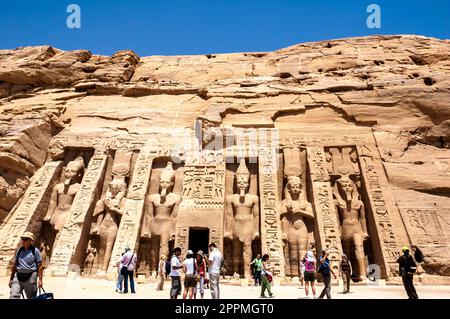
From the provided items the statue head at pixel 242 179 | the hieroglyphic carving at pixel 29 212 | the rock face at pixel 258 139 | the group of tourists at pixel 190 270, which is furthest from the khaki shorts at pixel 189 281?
the hieroglyphic carving at pixel 29 212

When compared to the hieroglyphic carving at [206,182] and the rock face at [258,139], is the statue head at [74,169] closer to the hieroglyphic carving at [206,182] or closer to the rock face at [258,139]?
the rock face at [258,139]

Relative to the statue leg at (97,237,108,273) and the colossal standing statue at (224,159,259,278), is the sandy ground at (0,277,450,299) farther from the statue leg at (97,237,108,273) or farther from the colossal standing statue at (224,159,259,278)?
the colossal standing statue at (224,159,259,278)

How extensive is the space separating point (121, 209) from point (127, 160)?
2.06m

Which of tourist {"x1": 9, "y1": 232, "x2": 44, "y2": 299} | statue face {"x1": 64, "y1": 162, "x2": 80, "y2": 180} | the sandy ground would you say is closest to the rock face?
statue face {"x1": 64, "y1": 162, "x2": 80, "y2": 180}

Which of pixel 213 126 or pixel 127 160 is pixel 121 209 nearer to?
pixel 127 160

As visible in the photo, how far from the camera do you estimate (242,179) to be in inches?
496

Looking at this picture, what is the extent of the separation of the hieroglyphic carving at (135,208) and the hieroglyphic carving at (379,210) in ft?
23.7

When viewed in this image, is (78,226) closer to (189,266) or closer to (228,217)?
(228,217)

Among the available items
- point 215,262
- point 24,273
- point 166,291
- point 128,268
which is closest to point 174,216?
point 166,291

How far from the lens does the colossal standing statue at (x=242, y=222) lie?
11484 mm

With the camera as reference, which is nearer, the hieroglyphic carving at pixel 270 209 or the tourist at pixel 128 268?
the tourist at pixel 128 268

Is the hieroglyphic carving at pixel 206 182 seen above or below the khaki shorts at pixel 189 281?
above

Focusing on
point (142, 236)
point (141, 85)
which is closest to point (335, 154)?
point (142, 236)

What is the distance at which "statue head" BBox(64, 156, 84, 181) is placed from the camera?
1335cm
